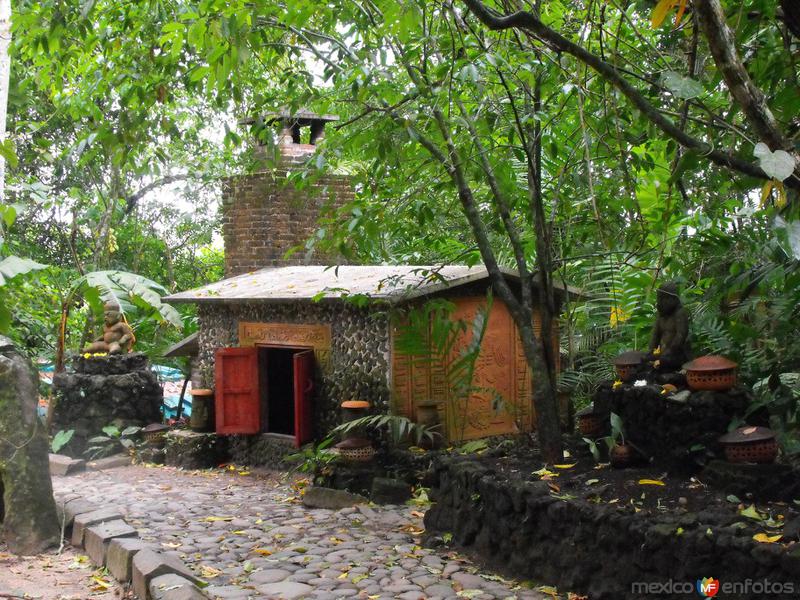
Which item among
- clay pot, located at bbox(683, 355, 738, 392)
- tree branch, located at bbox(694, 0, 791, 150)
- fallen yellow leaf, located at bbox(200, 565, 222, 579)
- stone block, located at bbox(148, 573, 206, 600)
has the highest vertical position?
tree branch, located at bbox(694, 0, 791, 150)

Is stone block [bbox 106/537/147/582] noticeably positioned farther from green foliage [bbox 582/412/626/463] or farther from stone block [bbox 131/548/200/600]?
green foliage [bbox 582/412/626/463]

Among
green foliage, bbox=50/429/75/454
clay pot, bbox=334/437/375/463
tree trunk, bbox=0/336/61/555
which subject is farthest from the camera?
green foliage, bbox=50/429/75/454

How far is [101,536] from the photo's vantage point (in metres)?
6.41

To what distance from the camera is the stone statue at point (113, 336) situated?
1299cm

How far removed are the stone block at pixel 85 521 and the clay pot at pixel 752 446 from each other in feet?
16.2

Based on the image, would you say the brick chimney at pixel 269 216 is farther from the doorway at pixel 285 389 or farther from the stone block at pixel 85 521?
the stone block at pixel 85 521

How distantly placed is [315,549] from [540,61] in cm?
451

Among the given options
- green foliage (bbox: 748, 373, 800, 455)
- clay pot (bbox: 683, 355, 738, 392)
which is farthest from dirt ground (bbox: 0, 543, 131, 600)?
green foliage (bbox: 748, 373, 800, 455)

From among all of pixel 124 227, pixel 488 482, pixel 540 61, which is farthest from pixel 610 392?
pixel 124 227

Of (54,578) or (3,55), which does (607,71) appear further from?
(3,55)

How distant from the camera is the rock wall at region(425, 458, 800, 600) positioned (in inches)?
183

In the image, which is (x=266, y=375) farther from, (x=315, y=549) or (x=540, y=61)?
(x=540, y=61)

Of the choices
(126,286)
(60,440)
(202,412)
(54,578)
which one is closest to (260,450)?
(202,412)

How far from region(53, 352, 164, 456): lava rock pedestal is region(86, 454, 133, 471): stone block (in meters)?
0.64
